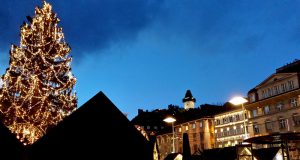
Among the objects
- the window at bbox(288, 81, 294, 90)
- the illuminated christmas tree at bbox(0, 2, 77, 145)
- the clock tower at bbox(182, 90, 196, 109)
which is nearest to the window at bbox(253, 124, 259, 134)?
the window at bbox(288, 81, 294, 90)

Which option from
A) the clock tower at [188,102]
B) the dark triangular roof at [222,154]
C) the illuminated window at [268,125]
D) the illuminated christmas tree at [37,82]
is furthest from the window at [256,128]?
the clock tower at [188,102]

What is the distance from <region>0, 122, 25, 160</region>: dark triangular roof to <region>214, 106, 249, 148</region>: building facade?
6134cm

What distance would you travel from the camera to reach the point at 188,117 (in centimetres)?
8812

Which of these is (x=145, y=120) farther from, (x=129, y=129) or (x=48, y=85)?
(x=129, y=129)

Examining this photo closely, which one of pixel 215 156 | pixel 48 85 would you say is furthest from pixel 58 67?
pixel 215 156

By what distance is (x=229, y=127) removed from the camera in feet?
239

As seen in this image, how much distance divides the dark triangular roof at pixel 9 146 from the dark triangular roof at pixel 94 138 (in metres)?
0.67

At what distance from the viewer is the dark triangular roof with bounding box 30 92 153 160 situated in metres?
9.73

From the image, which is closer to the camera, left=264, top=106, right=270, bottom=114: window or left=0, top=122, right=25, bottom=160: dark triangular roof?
left=0, top=122, right=25, bottom=160: dark triangular roof

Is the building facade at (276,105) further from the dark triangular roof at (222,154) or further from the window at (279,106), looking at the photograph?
the dark triangular roof at (222,154)

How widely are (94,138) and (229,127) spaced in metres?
65.9

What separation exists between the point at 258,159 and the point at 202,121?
50927mm

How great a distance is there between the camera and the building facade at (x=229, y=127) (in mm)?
69713

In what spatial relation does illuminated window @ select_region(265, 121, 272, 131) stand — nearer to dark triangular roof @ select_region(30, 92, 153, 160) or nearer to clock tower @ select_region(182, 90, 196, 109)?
dark triangular roof @ select_region(30, 92, 153, 160)
